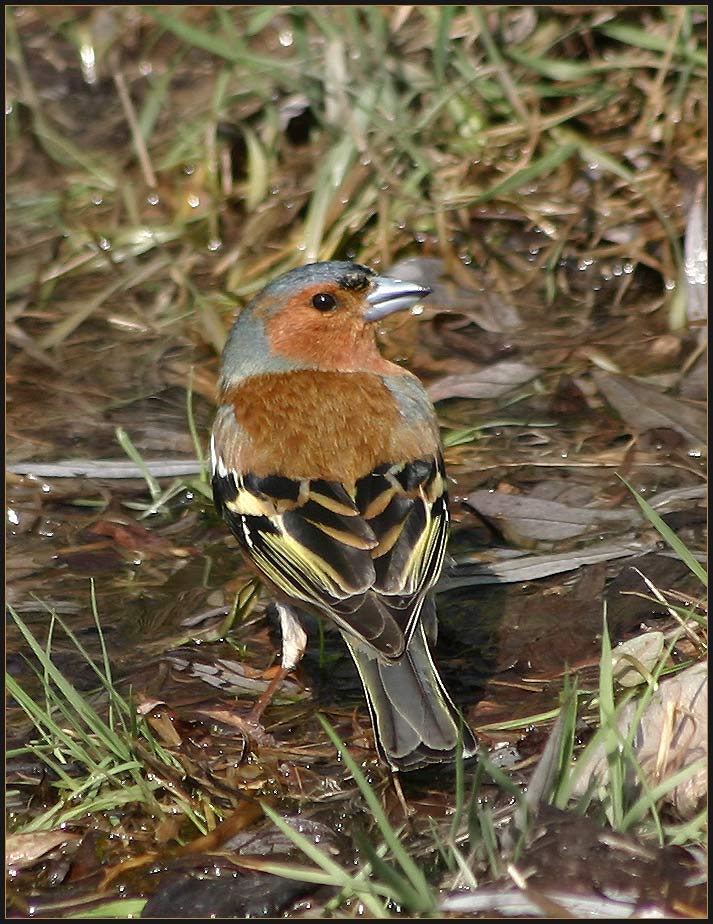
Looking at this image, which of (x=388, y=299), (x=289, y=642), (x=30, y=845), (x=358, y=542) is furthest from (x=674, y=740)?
(x=388, y=299)

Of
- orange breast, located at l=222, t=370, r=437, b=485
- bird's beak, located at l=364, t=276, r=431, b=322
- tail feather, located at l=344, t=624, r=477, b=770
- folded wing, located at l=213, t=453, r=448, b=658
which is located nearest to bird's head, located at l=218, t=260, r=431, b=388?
bird's beak, located at l=364, t=276, r=431, b=322

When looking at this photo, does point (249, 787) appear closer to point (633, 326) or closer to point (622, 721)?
point (622, 721)

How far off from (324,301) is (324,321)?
0.28ft

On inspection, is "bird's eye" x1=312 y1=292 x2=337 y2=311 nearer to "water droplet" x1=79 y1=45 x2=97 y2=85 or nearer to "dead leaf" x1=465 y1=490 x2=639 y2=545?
"dead leaf" x1=465 y1=490 x2=639 y2=545

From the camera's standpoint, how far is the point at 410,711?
13.8ft

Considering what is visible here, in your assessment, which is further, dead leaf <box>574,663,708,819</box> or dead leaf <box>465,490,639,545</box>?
dead leaf <box>465,490,639,545</box>

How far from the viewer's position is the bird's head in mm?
5977

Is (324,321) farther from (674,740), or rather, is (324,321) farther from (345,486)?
(674,740)

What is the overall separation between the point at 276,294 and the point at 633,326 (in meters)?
2.38

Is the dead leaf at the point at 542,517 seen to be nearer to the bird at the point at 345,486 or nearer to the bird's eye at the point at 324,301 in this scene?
the bird at the point at 345,486

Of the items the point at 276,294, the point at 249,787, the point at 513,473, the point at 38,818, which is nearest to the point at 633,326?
the point at 513,473

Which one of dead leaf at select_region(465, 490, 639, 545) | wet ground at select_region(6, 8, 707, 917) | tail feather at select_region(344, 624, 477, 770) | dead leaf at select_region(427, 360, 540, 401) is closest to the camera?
tail feather at select_region(344, 624, 477, 770)

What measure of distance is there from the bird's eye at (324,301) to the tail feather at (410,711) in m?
1.93

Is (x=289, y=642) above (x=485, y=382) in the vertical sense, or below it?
above
